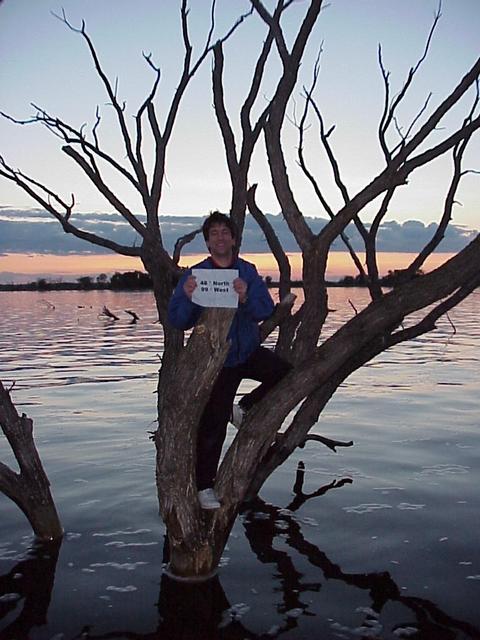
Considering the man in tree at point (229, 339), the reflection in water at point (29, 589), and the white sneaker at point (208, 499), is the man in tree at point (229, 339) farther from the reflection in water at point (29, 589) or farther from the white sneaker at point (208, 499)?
the reflection in water at point (29, 589)


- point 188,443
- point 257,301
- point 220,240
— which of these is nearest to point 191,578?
point 188,443

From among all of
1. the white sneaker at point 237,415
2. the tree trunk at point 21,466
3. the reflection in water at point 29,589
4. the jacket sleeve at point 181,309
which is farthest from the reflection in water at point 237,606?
the jacket sleeve at point 181,309

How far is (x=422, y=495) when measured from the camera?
8.26 metres

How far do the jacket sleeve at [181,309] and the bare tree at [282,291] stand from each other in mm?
126

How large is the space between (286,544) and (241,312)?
2571 millimetres

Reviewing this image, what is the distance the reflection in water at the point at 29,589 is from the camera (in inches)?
203

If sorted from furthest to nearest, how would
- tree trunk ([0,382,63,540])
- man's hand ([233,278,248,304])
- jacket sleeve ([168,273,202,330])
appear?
tree trunk ([0,382,63,540])
jacket sleeve ([168,273,202,330])
man's hand ([233,278,248,304])

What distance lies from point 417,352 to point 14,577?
20535 millimetres

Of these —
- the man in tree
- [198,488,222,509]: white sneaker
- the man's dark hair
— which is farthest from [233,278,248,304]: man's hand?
[198,488,222,509]: white sneaker

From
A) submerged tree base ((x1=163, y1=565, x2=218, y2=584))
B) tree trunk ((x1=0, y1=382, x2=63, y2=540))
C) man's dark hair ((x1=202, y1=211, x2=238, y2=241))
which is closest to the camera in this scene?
man's dark hair ((x1=202, y1=211, x2=238, y2=241))

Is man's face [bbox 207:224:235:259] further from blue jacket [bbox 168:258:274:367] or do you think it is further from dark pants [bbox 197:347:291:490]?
dark pants [bbox 197:347:291:490]

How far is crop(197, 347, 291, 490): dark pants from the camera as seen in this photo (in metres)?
5.55

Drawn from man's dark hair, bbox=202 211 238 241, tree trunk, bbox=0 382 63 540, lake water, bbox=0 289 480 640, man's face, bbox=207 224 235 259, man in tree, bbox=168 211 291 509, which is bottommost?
lake water, bbox=0 289 480 640

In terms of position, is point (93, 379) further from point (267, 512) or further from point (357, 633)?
point (357, 633)
